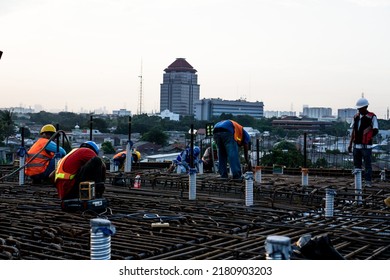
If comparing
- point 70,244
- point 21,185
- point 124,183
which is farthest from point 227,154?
point 70,244

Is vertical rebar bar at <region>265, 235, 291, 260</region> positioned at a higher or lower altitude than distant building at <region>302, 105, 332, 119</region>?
lower

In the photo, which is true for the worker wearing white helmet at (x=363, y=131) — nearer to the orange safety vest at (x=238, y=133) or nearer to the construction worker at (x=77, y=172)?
the orange safety vest at (x=238, y=133)

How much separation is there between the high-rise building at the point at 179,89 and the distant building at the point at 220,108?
15257 millimetres

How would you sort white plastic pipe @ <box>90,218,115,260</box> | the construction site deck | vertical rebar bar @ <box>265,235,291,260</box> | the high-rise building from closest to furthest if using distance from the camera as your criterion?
vertical rebar bar @ <box>265,235,291,260</box> < white plastic pipe @ <box>90,218,115,260</box> < the construction site deck < the high-rise building

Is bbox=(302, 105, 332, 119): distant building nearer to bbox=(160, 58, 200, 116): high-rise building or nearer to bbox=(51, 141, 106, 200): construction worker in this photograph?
bbox=(160, 58, 200, 116): high-rise building

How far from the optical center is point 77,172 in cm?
780

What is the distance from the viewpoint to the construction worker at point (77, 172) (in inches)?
307

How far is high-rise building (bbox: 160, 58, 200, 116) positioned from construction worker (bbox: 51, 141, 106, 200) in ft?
436

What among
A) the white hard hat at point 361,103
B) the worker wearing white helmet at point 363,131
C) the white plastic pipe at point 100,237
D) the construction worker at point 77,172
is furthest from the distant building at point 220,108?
the white plastic pipe at point 100,237

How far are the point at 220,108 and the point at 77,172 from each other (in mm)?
114507

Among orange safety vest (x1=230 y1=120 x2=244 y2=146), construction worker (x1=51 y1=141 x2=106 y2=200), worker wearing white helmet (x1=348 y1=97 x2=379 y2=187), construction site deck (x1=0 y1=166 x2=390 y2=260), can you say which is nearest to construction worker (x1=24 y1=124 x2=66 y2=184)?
construction site deck (x1=0 y1=166 x2=390 y2=260)

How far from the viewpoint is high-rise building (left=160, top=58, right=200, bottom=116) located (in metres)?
142

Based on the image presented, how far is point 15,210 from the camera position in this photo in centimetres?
789

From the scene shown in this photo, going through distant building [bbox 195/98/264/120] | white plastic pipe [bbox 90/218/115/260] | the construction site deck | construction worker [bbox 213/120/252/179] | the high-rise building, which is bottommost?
the construction site deck
